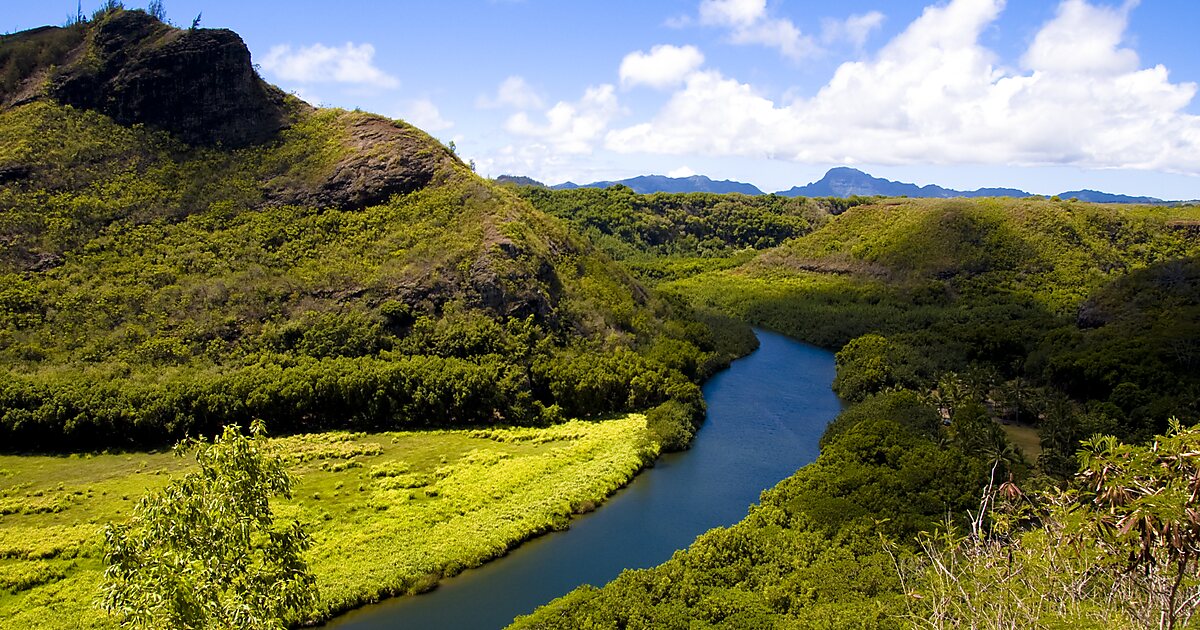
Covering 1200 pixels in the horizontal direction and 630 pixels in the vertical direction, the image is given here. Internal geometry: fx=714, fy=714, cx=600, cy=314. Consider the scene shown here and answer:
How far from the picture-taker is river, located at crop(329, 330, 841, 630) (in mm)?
36406

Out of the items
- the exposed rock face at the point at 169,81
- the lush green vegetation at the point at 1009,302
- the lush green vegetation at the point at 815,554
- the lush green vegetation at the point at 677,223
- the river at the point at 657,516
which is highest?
the exposed rock face at the point at 169,81

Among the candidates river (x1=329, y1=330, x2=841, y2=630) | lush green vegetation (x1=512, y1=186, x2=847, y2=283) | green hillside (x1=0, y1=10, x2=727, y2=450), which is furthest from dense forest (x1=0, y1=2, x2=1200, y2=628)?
lush green vegetation (x1=512, y1=186, x2=847, y2=283)

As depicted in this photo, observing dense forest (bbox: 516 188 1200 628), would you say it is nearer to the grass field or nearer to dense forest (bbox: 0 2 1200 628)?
dense forest (bbox: 0 2 1200 628)

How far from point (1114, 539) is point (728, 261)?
158 meters

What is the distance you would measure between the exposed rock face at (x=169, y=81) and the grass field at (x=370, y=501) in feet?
170

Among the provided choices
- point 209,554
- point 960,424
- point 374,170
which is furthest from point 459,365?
point 209,554

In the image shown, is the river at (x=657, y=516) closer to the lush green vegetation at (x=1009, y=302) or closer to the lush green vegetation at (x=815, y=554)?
the lush green vegetation at (x=815, y=554)

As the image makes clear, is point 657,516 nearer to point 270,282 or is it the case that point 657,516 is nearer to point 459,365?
point 459,365

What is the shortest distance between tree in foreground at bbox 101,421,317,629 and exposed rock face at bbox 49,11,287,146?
90.3 metres

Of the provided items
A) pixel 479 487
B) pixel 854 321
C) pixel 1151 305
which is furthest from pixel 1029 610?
pixel 854 321

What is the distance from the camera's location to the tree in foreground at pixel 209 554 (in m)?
13.6

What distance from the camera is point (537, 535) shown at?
43.9 metres

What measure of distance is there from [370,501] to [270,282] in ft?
122

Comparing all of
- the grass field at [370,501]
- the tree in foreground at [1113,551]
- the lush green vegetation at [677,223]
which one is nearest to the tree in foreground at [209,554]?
the tree in foreground at [1113,551]
